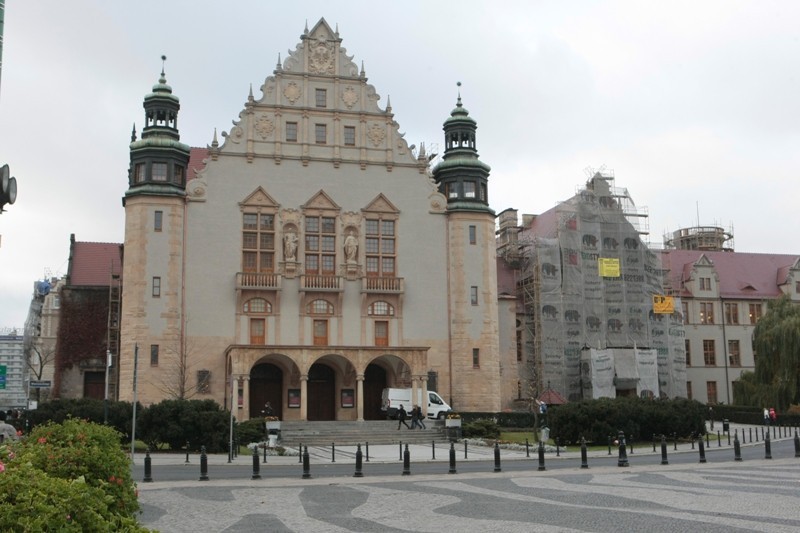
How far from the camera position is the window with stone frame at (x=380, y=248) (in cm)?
5431

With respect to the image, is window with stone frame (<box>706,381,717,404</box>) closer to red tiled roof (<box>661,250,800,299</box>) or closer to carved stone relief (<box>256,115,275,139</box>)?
red tiled roof (<box>661,250,800,299</box>)

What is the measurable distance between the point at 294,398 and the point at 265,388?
2171 mm

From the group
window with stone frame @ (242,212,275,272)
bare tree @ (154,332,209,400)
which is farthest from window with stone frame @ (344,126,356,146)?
bare tree @ (154,332,209,400)

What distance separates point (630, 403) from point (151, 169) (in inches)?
1189

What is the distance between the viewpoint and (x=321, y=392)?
53719mm

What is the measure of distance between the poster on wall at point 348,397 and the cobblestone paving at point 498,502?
2848 centimetres

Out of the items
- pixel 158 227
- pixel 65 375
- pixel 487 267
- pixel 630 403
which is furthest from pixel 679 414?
pixel 65 375

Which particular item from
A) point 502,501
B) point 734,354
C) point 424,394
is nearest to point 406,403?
point 424,394

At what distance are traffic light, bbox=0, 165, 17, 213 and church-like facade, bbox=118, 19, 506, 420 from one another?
3943 cm

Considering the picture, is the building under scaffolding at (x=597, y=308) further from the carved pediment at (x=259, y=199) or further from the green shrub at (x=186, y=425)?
the green shrub at (x=186, y=425)

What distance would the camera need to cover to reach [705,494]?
18.0 m

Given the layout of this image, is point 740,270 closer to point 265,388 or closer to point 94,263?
point 265,388

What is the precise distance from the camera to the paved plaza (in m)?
14.4

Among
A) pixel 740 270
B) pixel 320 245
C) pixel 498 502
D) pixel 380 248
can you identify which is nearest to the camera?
pixel 498 502
